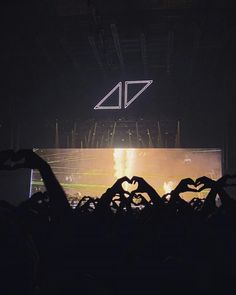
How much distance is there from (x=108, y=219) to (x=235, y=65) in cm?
884

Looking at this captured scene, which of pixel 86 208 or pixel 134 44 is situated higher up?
pixel 134 44

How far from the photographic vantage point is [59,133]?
10438 mm

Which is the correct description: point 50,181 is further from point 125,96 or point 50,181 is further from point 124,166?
point 125,96

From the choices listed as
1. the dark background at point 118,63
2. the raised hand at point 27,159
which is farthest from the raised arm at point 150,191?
the dark background at point 118,63

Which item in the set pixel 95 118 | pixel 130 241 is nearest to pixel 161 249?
pixel 130 241

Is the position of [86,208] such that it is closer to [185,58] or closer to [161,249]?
[161,249]

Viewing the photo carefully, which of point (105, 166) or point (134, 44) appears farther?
point (105, 166)

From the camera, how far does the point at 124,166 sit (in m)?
9.18

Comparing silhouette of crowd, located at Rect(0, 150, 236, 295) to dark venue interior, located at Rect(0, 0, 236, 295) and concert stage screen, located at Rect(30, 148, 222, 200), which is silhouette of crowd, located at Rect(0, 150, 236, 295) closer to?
dark venue interior, located at Rect(0, 0, 236, 295)

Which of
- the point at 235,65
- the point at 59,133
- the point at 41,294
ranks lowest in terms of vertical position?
the point at 41,294

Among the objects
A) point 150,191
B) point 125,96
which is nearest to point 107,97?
point 125,96

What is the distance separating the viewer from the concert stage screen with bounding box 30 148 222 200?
28.7ft

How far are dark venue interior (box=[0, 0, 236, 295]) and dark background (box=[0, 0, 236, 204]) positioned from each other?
0.10 ft

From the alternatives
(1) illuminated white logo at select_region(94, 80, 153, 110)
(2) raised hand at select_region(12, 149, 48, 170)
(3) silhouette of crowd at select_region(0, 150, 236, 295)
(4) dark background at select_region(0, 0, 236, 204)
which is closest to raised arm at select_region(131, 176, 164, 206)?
(3) silhouette of crowd at select_region(0, 150, 236, 295)
